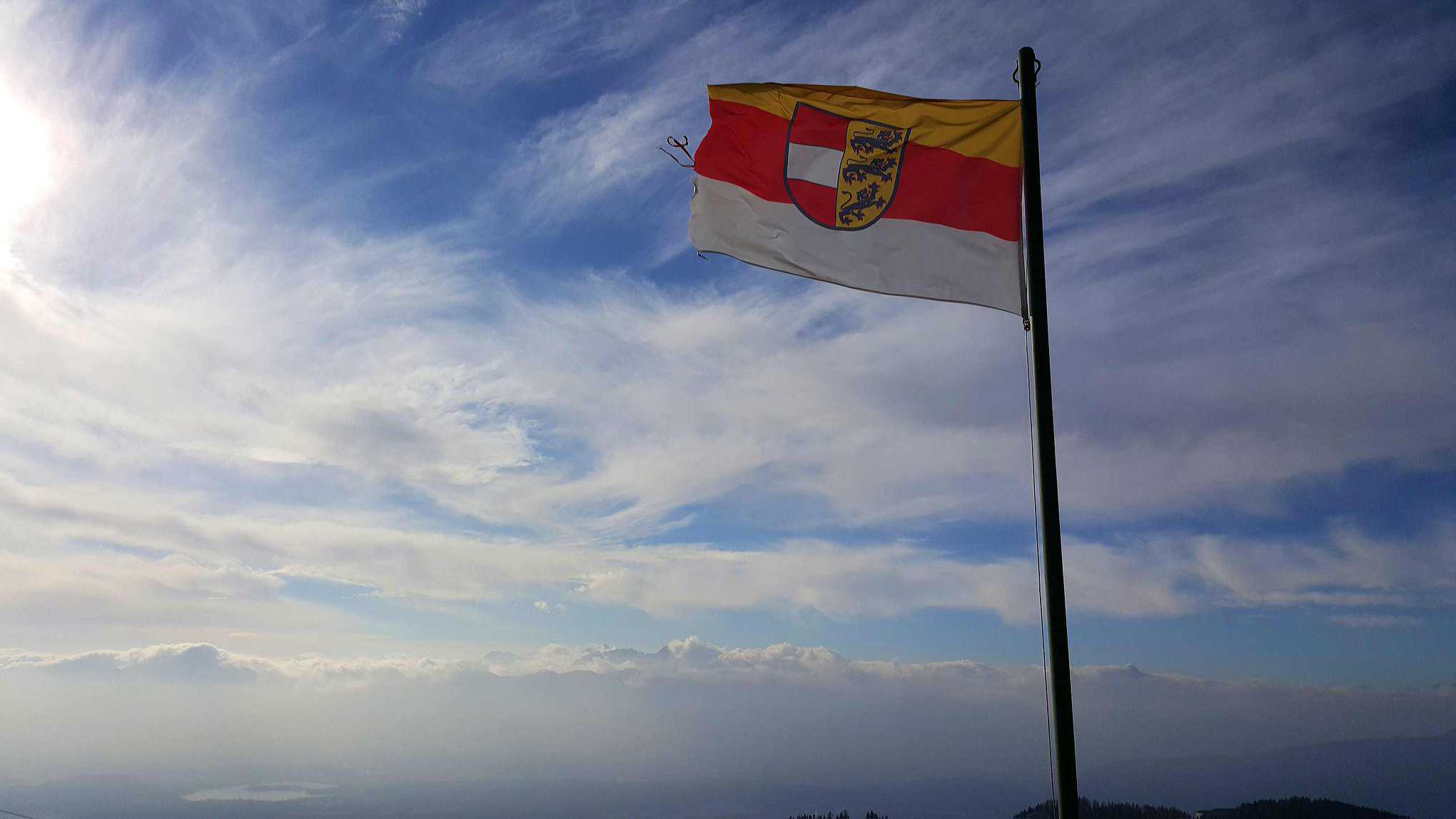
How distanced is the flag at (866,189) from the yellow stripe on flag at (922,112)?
11mm

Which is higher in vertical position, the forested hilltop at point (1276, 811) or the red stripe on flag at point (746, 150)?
the red stripe on flag at point (746, 150)

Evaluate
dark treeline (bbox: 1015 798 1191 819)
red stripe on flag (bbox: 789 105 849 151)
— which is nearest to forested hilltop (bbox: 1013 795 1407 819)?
dark treeline (bbox: 1015 798 1191 819)

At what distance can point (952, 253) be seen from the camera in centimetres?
910

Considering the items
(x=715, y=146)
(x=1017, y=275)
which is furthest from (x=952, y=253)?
(x=715, y=146)

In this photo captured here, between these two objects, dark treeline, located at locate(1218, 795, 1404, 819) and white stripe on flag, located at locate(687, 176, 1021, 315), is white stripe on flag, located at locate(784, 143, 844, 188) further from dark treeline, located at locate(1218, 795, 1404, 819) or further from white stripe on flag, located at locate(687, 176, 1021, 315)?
dark treeline, located at locate(1218, 795, 1404, 819)

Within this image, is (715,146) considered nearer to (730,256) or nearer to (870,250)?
(730,256)

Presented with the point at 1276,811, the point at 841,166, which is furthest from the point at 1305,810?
the point at 841,166

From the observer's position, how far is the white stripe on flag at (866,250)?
28.9 feet

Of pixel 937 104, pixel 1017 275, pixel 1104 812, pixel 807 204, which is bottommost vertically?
pixel 1104 812

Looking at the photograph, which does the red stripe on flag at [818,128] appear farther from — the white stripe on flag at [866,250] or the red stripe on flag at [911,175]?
the white stripe on flag at [866,250]

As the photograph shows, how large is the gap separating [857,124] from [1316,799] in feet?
470

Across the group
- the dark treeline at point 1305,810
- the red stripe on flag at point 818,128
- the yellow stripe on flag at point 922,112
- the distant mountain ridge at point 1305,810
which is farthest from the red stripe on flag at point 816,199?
the dark treeline at point 1305,810

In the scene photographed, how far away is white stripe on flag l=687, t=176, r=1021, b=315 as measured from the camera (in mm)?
8820

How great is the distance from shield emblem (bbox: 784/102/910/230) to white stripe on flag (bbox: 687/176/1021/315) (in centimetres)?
19
